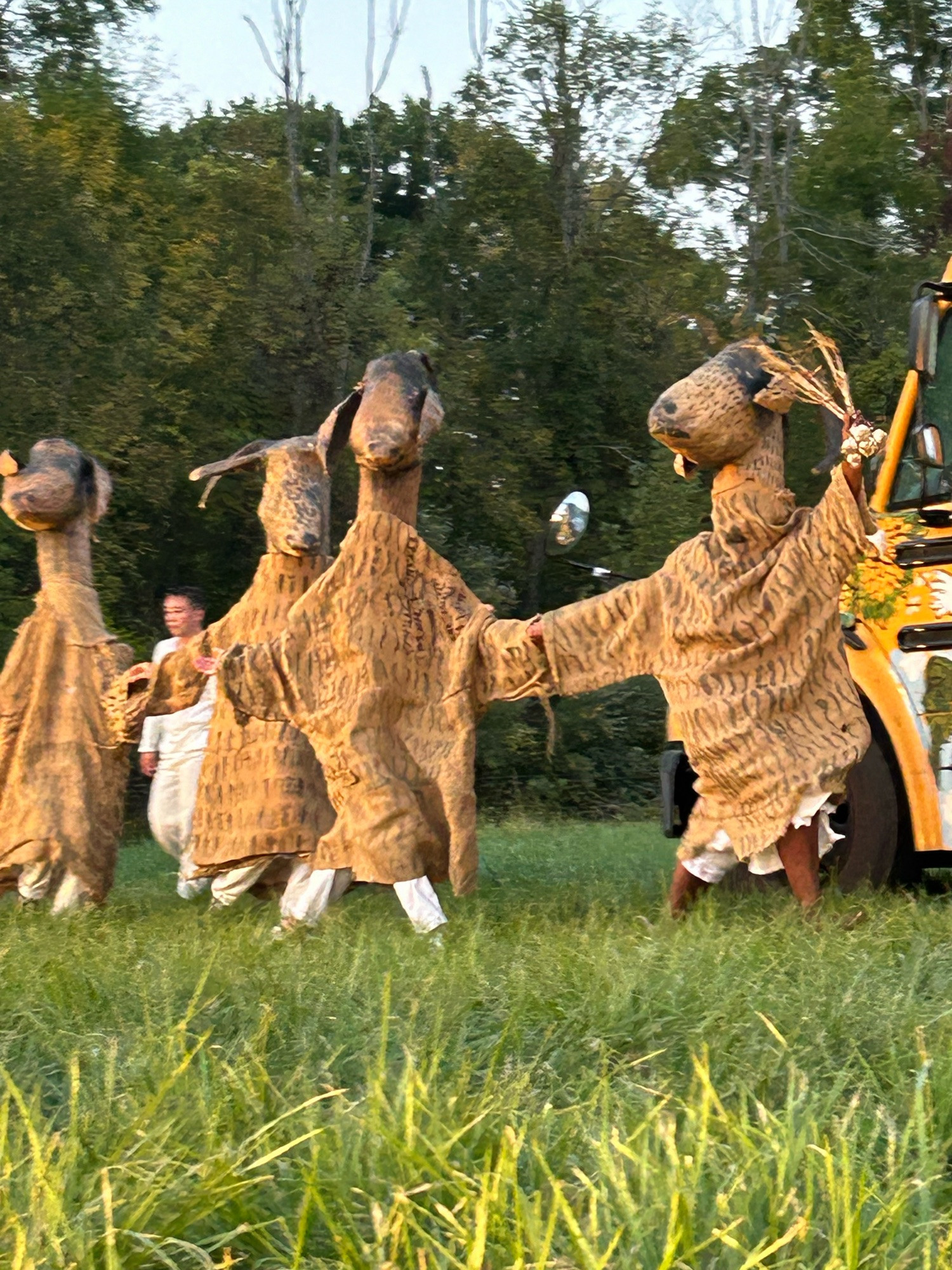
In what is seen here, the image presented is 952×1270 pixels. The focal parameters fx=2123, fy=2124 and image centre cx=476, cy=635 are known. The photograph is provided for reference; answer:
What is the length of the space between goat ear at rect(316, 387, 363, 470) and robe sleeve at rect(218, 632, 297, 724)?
887 mm

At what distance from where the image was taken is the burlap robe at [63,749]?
8.93 m

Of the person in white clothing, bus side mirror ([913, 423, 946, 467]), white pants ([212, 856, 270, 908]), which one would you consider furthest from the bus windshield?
the person in white clothing

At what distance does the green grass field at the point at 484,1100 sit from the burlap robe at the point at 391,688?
910 millimetres

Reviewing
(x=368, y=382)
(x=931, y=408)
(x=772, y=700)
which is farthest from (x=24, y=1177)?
(x=931, y=408)

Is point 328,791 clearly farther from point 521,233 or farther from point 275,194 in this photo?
point 521,233

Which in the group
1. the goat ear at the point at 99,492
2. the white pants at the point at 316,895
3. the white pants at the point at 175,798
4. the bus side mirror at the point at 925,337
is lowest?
the white pants at the point at 175,798

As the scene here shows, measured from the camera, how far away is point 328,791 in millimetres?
8312

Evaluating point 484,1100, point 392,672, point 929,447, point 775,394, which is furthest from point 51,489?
point 484,1100

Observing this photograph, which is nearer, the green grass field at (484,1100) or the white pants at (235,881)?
the green grass field at (484,1100)

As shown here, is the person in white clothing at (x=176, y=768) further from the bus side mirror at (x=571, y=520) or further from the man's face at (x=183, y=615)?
the bus side mirror at (x=571, y=520)

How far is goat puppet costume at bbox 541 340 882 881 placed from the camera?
24.1 ft

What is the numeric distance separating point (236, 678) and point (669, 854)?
22.0 ft

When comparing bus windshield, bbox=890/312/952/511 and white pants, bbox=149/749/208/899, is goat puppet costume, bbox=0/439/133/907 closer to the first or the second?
white pants, bbox=149/749/208/899

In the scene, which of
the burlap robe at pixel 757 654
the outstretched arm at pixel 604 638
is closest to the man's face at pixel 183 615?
the outstretched arm at pixel 604 638
